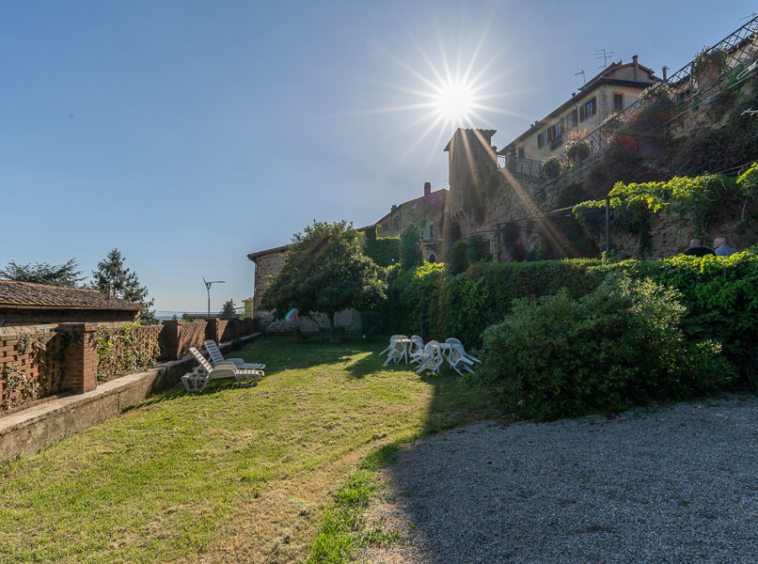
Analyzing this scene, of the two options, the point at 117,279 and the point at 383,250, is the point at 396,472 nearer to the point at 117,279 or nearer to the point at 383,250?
the point at 383,250

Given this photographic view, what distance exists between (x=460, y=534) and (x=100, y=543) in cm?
251

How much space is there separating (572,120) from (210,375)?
85.2 ft

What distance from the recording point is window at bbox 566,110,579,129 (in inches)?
915

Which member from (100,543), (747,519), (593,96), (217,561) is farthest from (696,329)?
(593,96)

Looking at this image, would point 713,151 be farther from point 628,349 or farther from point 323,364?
point 323,364

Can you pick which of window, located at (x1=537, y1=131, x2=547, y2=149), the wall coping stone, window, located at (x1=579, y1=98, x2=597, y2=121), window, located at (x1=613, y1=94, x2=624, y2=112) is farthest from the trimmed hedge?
window, located at (x1=537, y1=131, x2=547, y2=149)

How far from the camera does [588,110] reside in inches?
875

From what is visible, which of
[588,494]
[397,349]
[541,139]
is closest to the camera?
[588,494]

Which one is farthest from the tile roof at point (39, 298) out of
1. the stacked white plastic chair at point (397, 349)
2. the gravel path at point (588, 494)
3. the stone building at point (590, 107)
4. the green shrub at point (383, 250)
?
the stone building at point (590, 107)

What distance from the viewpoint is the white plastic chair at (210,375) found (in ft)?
23.9

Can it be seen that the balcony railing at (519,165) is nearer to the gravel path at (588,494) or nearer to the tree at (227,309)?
the gravel path at (588,494)

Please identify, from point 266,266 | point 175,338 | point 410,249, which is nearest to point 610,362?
point 175,338

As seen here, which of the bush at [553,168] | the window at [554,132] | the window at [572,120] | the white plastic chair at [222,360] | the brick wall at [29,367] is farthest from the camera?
the window at [554,132]

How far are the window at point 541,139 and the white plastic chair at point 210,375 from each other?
25891 millimetres
